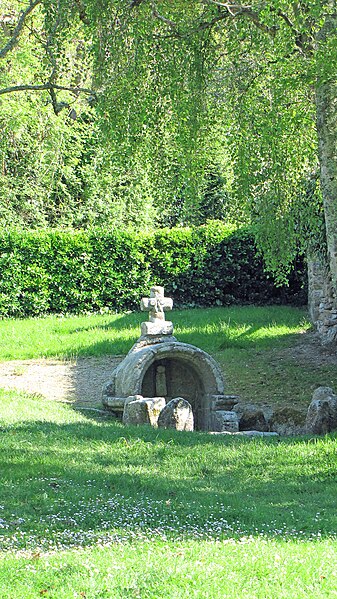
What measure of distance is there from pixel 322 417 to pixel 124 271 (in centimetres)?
1247

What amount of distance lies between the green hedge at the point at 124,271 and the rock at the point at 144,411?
9.73 m

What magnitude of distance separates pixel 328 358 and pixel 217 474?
28.2ft

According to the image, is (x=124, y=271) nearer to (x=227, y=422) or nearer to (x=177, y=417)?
(x=227, y=422)

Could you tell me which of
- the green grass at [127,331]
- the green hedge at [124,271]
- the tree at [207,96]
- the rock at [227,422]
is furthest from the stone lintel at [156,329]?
the green hedge at [124,271]

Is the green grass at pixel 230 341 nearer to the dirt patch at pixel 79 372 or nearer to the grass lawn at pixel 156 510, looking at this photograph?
the dirt patch at pixel 79 372

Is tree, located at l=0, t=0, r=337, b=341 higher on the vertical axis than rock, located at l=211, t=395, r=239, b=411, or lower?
higher

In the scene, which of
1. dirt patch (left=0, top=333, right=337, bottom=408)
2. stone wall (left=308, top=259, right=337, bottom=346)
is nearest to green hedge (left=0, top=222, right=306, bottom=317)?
stone wall (left=308, top=259, right=337, bottom=346)

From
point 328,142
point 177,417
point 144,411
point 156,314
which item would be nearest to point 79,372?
point 156,314

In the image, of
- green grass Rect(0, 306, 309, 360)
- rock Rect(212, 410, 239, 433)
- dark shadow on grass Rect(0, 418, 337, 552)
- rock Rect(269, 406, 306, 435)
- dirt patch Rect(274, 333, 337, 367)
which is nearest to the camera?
dark shadow on grass Rect(0, 418, 337, 552)

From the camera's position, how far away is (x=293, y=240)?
1136 centimetres

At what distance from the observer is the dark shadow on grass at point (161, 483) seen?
6488 mm

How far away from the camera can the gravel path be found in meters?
14.1

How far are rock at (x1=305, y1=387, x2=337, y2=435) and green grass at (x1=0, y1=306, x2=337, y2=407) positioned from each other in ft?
8.15

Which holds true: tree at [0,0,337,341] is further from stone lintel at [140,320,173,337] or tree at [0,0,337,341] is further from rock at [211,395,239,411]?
rock at [211,395,239,411]
